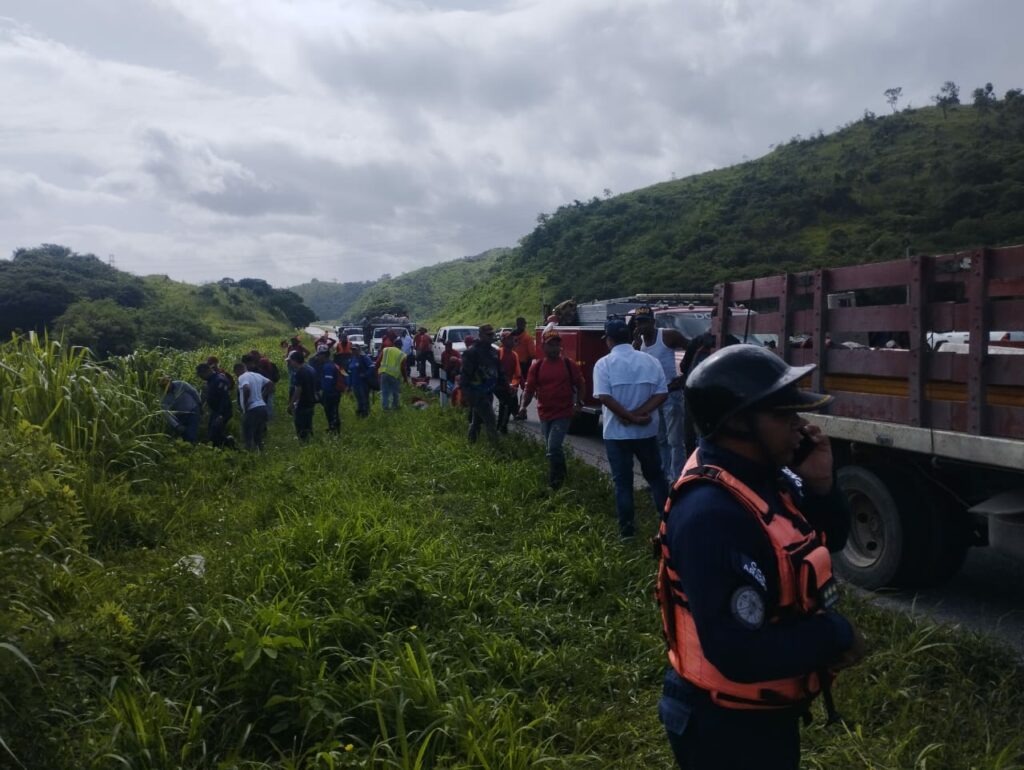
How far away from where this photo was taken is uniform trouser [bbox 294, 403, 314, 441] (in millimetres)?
12703

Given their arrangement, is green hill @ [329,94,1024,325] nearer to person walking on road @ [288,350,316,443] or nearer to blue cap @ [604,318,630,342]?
person walking on road @ [288,350,316,443]

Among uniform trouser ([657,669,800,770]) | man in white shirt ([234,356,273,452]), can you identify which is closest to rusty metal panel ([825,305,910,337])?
uniform trouser ([657,669,800,770])

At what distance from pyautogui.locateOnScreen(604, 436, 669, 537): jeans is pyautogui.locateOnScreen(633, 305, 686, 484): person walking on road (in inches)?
46.1

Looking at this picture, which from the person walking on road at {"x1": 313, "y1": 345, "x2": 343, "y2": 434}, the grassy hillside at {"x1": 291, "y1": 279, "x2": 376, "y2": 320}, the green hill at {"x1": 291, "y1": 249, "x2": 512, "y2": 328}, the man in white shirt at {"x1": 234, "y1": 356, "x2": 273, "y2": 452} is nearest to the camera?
the man in white shirt at {"x1": 234, "y1": 356, "x2": 273, "y2": 452}

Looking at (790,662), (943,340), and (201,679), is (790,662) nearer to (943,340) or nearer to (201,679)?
(201,679)

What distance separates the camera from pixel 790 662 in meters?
1.94

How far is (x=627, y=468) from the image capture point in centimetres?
670

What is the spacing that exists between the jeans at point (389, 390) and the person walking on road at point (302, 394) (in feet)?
9.05

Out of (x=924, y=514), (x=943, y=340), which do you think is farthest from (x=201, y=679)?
(x=943, y=340)

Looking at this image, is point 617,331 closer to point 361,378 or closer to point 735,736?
point 735,736

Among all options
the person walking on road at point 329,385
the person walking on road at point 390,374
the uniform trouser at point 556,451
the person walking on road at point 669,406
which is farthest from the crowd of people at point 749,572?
the person walking on road at point 390,374

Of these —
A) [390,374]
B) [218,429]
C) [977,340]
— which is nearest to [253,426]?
[218,429]

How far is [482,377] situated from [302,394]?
10.0ft

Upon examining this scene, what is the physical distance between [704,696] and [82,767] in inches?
103
